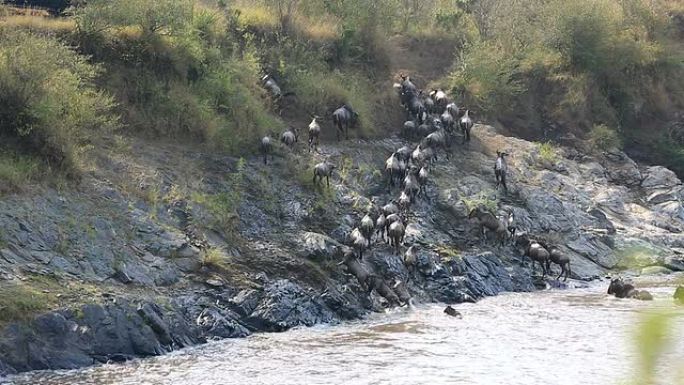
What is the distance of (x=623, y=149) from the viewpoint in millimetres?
39125

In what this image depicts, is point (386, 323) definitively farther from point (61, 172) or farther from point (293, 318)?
point (61, 172)

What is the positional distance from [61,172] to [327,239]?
6.33 m

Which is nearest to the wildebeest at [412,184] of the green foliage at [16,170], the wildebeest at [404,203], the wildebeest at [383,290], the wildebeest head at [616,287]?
the wildebeest at [404,203]

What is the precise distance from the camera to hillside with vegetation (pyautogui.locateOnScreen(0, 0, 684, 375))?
17.1 meters

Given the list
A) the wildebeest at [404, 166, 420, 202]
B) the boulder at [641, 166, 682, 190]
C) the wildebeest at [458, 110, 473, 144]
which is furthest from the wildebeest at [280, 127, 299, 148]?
the boulder at [641, 166, 682, 190]

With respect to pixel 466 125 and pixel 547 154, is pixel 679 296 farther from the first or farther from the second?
pixel 547 154

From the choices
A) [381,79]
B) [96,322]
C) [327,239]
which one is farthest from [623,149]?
[96,322]

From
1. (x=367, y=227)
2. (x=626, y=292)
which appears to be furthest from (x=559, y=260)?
(x=367, y=227)

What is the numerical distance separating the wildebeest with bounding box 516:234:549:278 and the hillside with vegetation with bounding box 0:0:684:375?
0.36 metres

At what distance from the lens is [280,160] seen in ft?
83.2

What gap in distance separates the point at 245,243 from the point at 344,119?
29.5ft

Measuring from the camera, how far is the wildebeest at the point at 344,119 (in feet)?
94.6

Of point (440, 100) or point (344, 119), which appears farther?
point (440, 100)

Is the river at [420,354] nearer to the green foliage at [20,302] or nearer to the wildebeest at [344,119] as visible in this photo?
the green foliage at [20,302]
